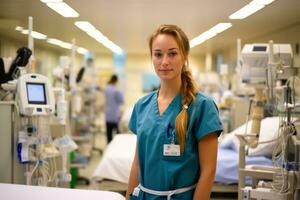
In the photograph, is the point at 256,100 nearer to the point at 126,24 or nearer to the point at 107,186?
the point at 107,186

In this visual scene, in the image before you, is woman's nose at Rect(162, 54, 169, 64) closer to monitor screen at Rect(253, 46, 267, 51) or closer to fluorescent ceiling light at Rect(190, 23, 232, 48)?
monitor screen at Rect(253, 46, 267, 51)

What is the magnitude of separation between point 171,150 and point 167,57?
0.42m

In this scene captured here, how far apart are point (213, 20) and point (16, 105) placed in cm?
218

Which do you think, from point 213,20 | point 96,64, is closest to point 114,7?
point 213,20

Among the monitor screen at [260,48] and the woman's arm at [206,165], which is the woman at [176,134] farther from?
the monitor screen at [260,48]

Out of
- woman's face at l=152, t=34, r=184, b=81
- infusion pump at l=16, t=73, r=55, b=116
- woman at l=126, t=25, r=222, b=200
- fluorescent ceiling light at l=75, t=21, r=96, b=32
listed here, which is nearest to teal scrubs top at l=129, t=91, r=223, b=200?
woman at l=126, t=25, r=222, b=200

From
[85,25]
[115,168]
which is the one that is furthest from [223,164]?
[85,25]

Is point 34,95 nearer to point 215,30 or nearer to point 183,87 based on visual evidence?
point 183,87

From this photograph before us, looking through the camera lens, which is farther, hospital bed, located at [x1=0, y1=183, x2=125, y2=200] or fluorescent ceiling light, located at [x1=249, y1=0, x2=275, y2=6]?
fluorescent ceiling light, located at [x1=249, y1=0, x2=275, y2=6]

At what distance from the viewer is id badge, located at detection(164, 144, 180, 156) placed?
172 centimetres

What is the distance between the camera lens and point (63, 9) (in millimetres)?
3422

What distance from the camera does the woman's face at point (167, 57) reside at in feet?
5.59

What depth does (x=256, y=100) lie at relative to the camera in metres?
3.09

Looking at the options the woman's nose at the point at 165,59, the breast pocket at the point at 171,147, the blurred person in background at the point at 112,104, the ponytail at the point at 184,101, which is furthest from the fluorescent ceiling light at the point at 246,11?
the blurred person in background at the point at 112,104
